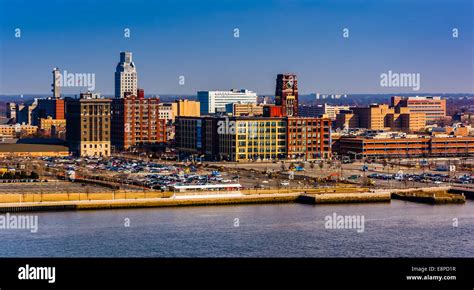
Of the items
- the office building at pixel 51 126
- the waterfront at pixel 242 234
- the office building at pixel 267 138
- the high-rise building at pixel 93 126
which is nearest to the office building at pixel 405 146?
the office building at pixel 267 138

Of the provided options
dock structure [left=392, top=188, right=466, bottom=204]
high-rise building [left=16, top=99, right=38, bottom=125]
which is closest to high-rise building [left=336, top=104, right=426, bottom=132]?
high-rise building [left=16, top=99, right=38, bottom=125]

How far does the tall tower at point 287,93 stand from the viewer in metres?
48.7

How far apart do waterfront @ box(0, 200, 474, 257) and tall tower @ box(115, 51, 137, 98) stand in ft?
219

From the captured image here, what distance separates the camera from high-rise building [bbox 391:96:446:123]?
75.9 metres

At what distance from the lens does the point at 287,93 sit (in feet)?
161

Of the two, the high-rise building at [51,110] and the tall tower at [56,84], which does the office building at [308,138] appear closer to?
the high-rise building at [51,110]

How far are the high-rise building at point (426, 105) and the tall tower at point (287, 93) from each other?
2713 cm

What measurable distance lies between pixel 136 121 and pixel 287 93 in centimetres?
808

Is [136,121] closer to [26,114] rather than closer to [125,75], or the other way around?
[26,114]

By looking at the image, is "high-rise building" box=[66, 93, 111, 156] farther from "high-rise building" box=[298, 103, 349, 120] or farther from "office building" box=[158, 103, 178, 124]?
"high-rise building" box=[298, 103, 349, 120]

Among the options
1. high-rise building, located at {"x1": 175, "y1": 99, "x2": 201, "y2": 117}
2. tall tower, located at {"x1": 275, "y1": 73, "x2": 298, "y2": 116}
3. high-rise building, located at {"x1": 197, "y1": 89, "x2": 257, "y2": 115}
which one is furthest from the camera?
high-rise building, located at {"x1": 197, "y1": 89, "x2": 257, "y2": 115}
